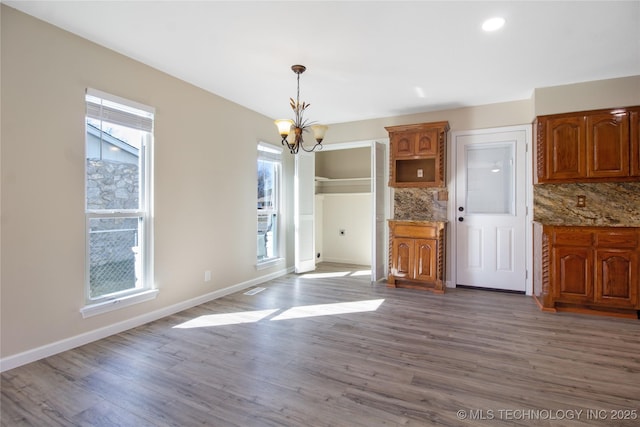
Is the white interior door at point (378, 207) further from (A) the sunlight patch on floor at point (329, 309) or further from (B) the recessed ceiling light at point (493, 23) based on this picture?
(B) the recessed ceiling light at point (493, 23)

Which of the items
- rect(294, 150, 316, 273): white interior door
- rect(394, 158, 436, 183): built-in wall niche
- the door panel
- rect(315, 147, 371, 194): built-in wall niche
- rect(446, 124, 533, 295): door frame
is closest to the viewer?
rect(446, 124, 533, 295): door frame

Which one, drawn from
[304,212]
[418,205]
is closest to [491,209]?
[418,205]

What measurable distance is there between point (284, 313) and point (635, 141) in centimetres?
423

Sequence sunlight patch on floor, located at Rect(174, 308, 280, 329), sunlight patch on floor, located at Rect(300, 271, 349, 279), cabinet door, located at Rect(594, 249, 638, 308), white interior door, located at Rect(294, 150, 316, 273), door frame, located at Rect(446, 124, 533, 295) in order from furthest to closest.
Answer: white interior door, located at Rect(294, 150, 316, 273) → sunlight patch on floor, located at Rect(300, 271, 349, 279) → door frame, located at Rect(446, 124, 533, 295) → cabinet door, located at Rect(594, 249, 638, 308) → sunlight patch on floor, located at Rect(174, 308, 280, 329)

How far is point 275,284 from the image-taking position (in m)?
4.85

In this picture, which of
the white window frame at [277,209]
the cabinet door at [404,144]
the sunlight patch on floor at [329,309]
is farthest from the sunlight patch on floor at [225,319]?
the cabinet door at [404,144]

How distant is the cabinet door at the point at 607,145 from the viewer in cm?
353

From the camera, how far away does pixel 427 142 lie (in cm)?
459

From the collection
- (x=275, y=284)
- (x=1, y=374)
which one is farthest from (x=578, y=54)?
(x=1, y=374)

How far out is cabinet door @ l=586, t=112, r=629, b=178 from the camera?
3.53 m

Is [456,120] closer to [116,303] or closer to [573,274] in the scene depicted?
[573,274]

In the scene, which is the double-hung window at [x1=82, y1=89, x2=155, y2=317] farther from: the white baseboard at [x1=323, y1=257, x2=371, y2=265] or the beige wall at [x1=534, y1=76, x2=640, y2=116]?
the beige wall at [x1=534, y1=76, x2=640, y2=116]

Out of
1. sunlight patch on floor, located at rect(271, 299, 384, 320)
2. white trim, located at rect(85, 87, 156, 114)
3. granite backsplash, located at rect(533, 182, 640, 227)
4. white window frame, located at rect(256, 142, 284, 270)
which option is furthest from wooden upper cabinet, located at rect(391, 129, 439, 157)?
white trim, located at rect(85, 87, 156, 114)

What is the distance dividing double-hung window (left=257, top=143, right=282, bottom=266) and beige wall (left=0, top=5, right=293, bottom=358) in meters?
1.25
